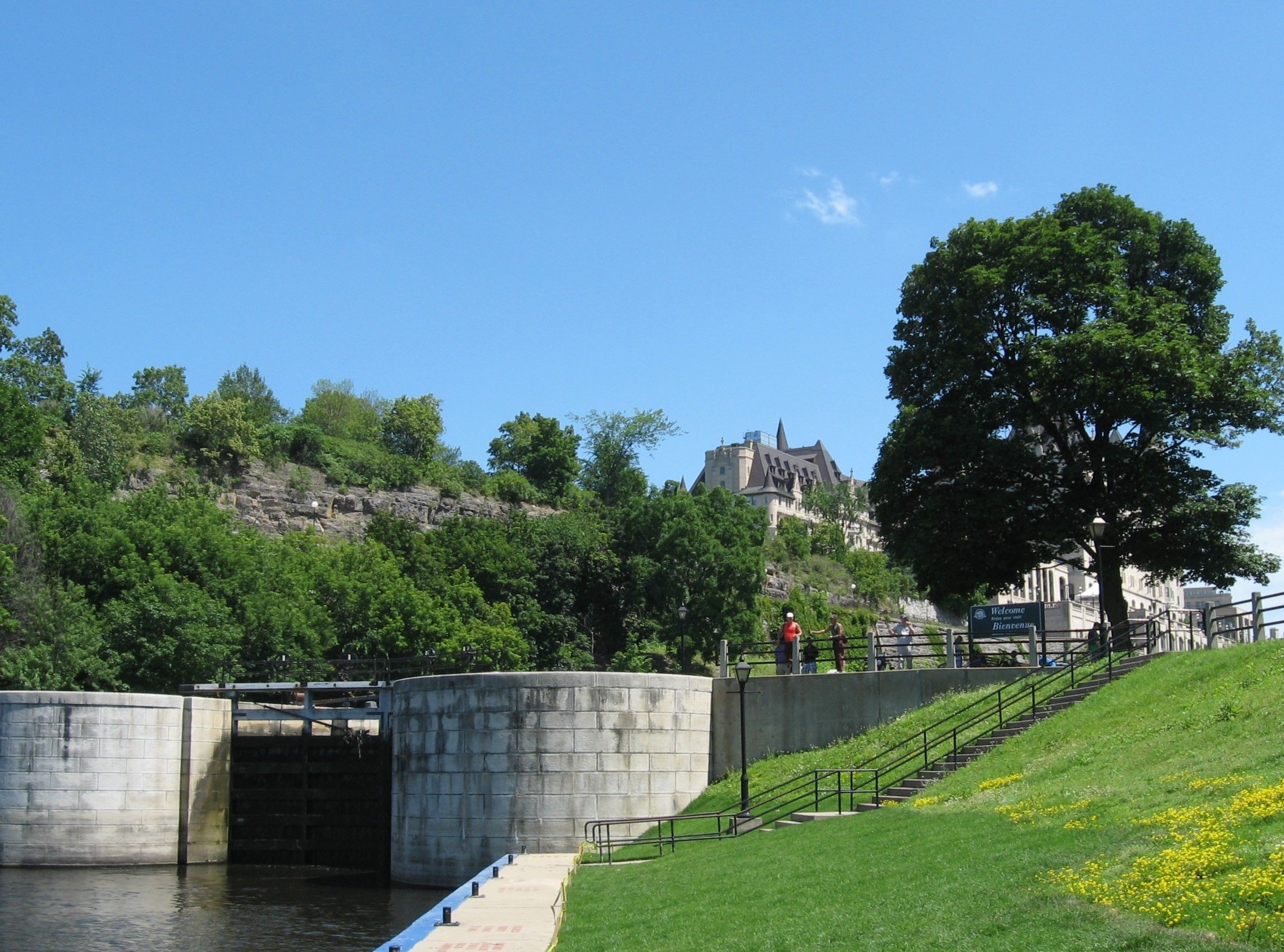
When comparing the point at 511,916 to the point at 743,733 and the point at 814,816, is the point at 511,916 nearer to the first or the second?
the point at 814,816

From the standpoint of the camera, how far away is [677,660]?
76.6m

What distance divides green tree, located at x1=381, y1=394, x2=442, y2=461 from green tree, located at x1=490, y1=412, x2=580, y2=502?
7271 millimetres

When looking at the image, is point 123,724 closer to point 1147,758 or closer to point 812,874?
point 812,874

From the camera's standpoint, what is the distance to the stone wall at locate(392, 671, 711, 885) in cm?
3019

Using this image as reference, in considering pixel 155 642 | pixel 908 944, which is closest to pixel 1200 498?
pixel 908 944

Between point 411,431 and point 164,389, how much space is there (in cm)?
1880

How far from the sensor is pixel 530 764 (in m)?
30.3

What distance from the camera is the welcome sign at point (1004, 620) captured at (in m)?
31.7

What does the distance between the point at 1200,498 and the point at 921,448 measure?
7.63 m

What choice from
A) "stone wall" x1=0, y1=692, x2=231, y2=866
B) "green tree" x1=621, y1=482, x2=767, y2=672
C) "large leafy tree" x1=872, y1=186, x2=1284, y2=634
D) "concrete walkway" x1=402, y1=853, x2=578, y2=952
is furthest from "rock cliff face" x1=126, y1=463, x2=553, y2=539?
"concrete walkway" x1=402, y1=853, x2=578, y2=952

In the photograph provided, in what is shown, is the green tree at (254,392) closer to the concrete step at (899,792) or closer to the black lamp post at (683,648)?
the black lamp post at (683,648)

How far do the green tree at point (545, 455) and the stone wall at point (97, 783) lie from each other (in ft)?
197

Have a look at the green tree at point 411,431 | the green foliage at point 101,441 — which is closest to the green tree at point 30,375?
the green foliage at point 101,441

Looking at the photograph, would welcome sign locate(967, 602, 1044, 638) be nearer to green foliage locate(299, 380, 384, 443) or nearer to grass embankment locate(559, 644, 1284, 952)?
grass embankment locate(559, 644, 1284, 952)
